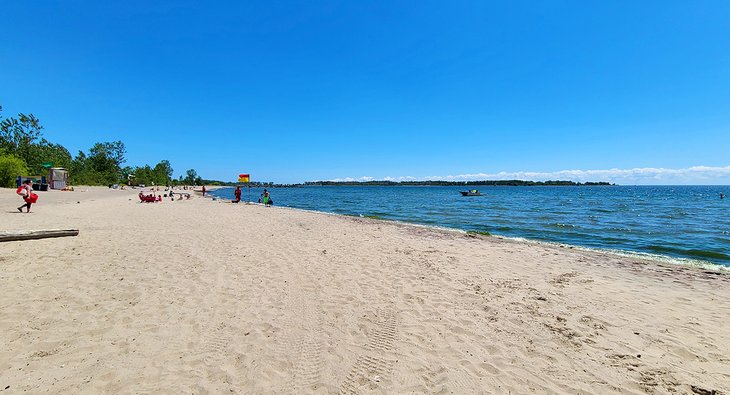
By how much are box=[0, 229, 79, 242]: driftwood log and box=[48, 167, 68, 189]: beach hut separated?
48296 millimetres

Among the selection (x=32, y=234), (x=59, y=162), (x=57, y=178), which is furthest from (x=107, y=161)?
(x=32, y=234)

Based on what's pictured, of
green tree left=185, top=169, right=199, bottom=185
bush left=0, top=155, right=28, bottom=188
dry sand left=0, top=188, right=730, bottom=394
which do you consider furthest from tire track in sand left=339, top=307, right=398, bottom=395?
green tree left=185, top=169, right=199, bottom=185

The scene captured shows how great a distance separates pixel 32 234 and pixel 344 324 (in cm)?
1111

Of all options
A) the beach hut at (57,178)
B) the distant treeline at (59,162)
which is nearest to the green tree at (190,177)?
the distant treeline at (59,162)

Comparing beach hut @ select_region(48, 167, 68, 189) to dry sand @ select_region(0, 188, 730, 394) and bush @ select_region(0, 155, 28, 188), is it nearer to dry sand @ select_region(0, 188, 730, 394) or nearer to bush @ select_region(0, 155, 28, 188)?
bush @ select_region(0, 155, 28, 188)

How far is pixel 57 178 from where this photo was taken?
150 ft

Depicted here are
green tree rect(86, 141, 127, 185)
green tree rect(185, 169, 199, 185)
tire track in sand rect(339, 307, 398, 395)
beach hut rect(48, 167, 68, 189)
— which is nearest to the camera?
tire track in sand rect(339, 307, 398, 395)

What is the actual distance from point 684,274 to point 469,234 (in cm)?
812

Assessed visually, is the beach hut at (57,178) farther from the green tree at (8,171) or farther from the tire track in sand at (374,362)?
the tire track in sand at (374,362)

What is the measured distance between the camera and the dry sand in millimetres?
3682

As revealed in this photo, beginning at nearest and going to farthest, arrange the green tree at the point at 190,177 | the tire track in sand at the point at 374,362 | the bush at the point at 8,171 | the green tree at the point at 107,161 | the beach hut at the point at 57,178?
the tire track in sand at the point at 374,362
the bush at the point at 8,171
the beach hut at the point at 57,178
the green tree at the point at 107,161
the green tree at the point at 190,177

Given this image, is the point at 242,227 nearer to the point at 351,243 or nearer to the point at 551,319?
the point at 351,243

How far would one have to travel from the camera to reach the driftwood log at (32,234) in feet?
31.0

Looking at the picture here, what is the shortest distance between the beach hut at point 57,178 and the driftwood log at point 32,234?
48296 mm
